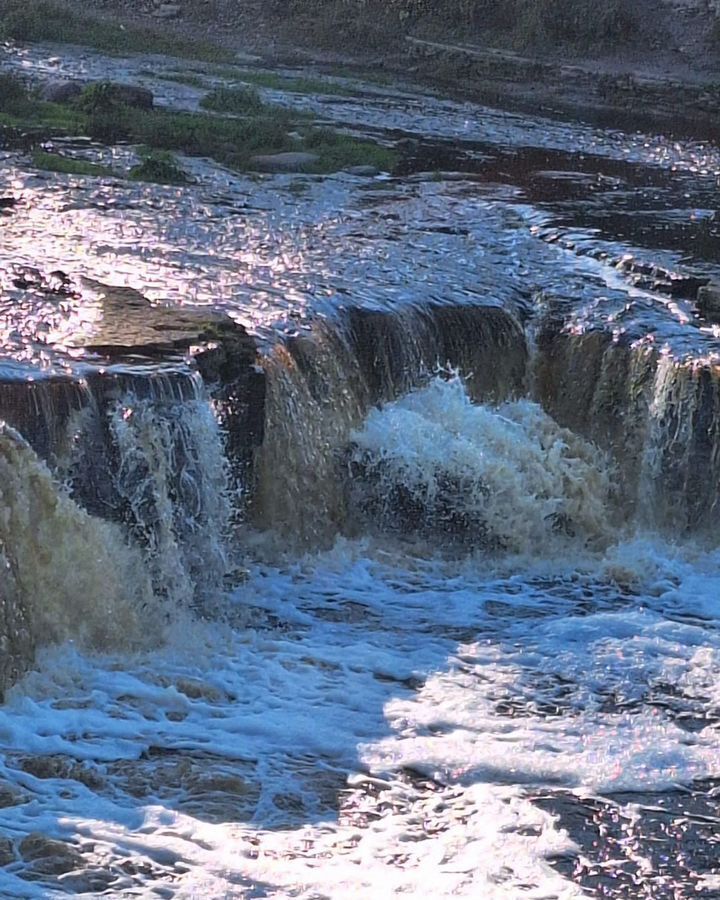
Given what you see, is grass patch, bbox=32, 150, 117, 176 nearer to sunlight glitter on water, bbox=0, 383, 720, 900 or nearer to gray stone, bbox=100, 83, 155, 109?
gray stone, bbox=100, 83, 155, 109

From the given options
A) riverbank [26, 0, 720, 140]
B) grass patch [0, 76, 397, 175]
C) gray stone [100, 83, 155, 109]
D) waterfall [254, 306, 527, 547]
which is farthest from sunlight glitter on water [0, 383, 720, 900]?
riverbank [26, 0, 720, 140]

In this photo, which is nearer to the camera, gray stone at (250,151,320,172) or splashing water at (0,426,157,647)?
splashing water at (0,426,157,647)

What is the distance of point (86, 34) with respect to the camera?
29391 mm

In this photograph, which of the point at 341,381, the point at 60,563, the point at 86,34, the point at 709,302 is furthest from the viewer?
the point at 86,34

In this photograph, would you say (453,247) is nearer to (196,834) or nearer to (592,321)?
(592,321)

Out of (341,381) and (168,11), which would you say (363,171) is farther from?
(168,11)

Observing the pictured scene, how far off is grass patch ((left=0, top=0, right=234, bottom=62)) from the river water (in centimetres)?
1520

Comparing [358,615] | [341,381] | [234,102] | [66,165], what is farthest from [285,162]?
[358,615]

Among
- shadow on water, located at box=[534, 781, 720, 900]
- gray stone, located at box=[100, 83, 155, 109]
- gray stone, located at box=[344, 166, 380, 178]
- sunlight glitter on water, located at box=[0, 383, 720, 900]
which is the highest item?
gray stone, located at box=[100, 83, 155, 109]

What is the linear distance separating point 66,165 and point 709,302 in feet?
24.3

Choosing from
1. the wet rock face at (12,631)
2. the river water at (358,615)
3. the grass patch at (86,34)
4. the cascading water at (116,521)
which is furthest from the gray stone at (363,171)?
the grass patch at (86,34)

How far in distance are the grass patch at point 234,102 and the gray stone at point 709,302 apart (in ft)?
33.6

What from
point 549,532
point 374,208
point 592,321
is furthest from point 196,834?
point 374,208

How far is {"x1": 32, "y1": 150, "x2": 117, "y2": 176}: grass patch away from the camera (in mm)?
15898
